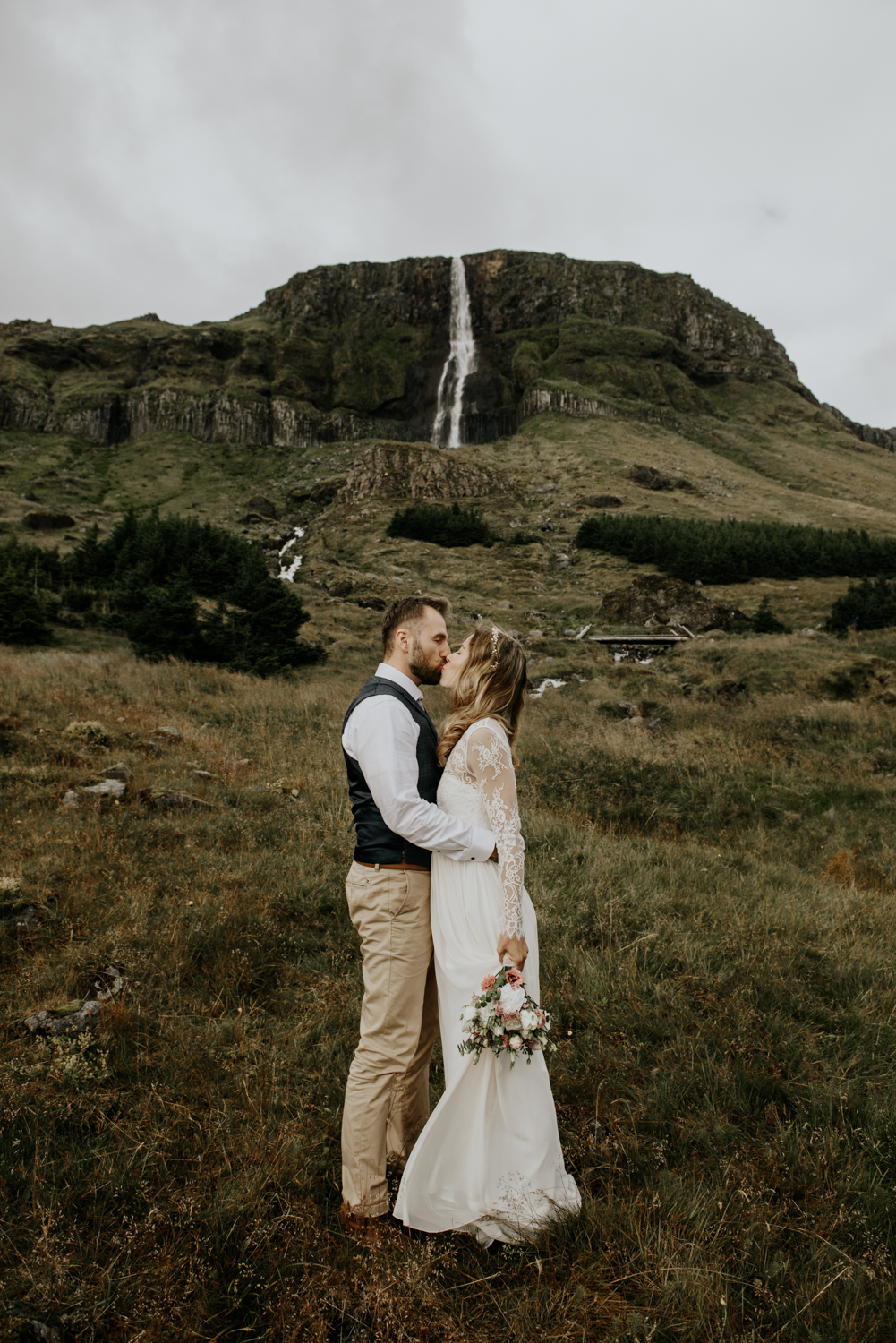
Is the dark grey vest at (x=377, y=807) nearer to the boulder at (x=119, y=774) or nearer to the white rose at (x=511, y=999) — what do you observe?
the white rose at (x=511, y=999)

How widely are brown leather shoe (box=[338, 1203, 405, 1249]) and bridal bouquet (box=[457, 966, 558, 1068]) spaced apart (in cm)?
73

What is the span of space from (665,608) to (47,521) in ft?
138

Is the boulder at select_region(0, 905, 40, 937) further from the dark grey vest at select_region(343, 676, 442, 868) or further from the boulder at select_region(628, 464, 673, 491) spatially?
the boulder at select_region(628, 464, 673, 491)

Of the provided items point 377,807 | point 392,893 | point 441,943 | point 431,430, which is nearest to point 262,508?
point 431,430

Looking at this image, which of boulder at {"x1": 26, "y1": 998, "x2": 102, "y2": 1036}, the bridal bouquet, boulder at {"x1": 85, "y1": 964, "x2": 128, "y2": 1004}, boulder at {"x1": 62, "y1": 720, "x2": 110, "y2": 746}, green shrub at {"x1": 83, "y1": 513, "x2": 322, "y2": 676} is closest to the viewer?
the bridal bouquet

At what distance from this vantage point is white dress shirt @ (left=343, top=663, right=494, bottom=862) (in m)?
2.43

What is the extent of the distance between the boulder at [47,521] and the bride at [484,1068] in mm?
50585

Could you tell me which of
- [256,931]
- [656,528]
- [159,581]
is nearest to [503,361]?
[656,528]

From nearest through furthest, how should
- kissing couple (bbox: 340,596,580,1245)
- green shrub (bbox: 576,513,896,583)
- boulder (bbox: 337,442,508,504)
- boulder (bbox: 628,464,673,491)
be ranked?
1. kissing couple (bbox: 340,596,580,1245)
2. green shrub (bbox: 576,513,896,583)
3. boulder (bbox: 337,442,508,504)
4. boulder (bbox: 628,464,673,491)

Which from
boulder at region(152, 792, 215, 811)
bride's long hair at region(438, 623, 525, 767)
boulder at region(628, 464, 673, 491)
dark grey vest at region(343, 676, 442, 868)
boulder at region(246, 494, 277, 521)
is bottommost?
boulder at region(152, 792, 215, 811)

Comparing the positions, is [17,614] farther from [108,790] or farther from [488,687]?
[488,687]

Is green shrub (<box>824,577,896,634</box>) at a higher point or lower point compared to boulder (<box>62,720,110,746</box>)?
higher

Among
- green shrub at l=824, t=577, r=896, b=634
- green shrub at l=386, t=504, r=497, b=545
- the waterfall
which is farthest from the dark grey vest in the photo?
the waterfall

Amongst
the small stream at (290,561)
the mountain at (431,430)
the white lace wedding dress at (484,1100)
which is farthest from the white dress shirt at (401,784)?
the small stream at (290,561)
